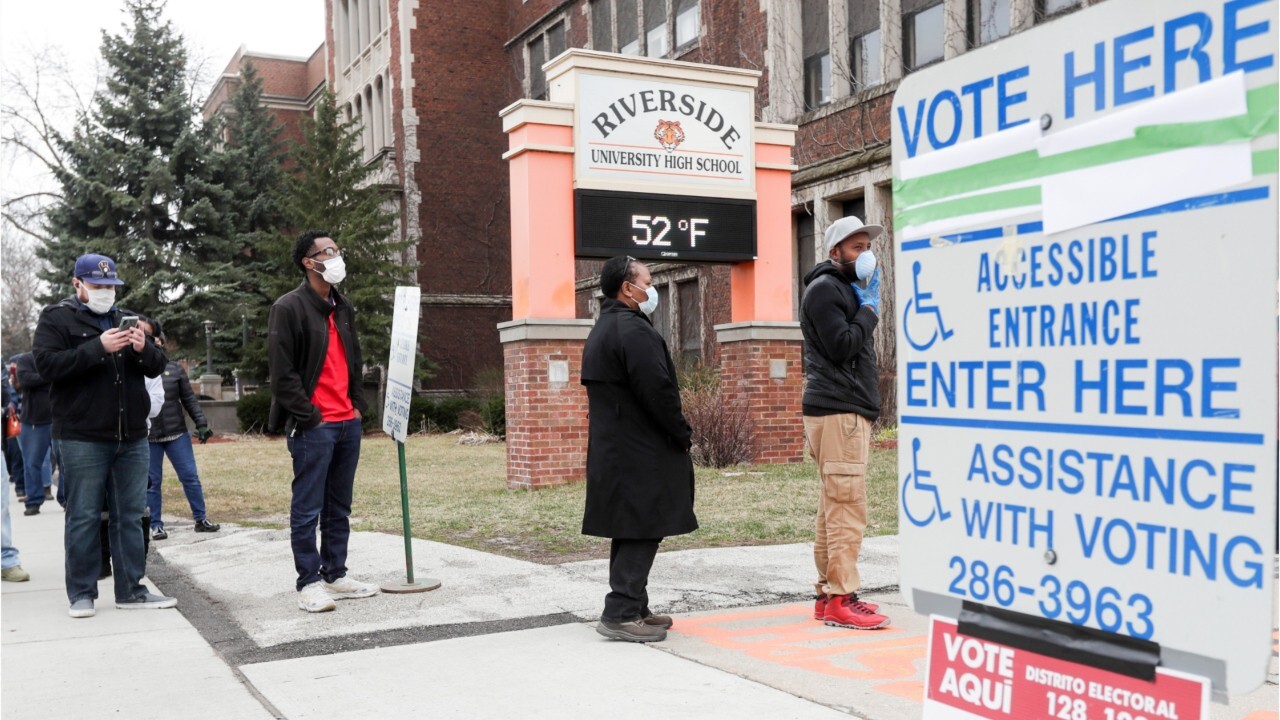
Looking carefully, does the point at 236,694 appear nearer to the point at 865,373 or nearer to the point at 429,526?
the point at 865,373

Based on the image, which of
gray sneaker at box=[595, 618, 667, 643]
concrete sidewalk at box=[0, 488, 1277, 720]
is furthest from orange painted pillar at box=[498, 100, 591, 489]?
gray sneaker at box=[595, 618, 667, 643]

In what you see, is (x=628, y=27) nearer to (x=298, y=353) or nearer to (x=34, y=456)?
(x=34, y=456)

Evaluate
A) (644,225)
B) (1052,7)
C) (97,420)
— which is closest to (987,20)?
(1052,7)

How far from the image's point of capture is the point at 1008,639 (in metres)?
2.02

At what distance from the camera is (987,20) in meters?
16.4

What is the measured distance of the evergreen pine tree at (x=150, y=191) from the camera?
32688mm

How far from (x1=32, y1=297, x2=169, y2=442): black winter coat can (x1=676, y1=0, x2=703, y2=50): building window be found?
1853 cm

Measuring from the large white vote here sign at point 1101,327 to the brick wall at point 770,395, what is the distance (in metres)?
12.5

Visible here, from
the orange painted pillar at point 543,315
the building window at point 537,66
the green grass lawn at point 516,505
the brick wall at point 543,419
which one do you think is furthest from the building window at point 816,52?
the building window at point 537,66

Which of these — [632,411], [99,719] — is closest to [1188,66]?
[632,411]

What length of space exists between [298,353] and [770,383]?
30.2 ft

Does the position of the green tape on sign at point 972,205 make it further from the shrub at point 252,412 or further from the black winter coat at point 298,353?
the shrub at point 252,412

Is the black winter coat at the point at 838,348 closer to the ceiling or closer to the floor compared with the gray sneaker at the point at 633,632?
closer to the ceiling

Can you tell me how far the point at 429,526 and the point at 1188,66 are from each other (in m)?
9.11
